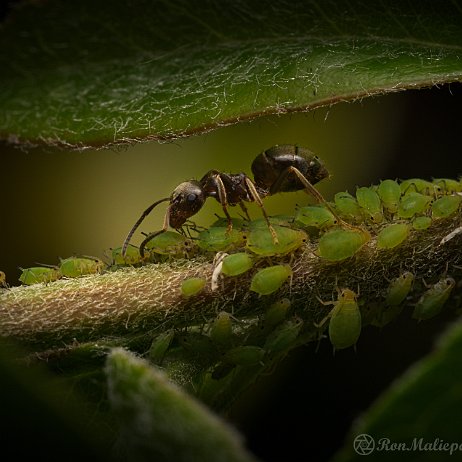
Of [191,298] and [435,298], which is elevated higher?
[191,298]

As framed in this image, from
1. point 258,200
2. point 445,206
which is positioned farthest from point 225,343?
point 258,200

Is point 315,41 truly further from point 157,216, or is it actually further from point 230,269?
point 157,216

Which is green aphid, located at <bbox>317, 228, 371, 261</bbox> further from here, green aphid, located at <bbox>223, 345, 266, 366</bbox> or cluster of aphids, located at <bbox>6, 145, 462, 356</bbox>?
green aphid, located at <bbox>223, 345, 266, 366</bbox>

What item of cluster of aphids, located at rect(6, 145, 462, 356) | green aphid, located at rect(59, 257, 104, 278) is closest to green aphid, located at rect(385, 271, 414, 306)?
cluster of aphids, located at rect(6, 145, 462, 356)

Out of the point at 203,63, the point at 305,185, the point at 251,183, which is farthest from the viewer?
the point at 251,183

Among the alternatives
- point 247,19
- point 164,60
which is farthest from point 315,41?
point 164,60

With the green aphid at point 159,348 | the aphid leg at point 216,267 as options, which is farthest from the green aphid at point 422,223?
the green aphid at point 159,348

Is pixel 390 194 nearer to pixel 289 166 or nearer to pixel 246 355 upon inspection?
pixel 246 355

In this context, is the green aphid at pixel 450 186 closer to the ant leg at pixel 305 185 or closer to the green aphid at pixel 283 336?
the ant leg at pixel 305 185
